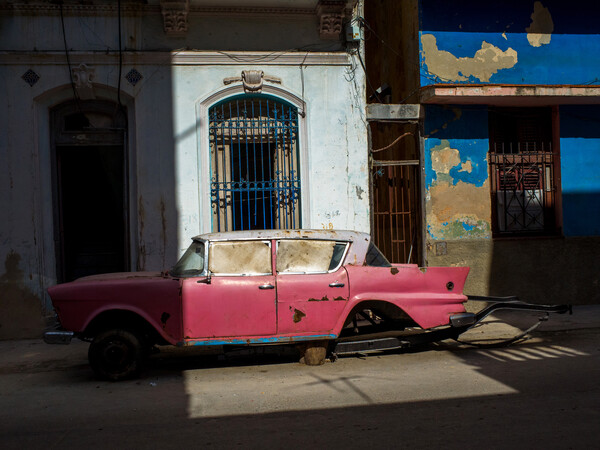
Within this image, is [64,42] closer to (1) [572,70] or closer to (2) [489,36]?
(2) [489,36]

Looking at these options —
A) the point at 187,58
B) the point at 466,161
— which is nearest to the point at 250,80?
the point at 187,58

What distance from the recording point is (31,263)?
9.24 meters

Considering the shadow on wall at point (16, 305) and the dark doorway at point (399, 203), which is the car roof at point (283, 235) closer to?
the dark doorway at point (399, 203)

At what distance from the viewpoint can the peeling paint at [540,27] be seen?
10.6 metres

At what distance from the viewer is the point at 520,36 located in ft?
34.7

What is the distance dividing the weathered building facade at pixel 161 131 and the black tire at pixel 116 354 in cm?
328

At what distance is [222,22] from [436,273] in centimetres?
580

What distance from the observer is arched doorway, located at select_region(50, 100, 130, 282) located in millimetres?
9828

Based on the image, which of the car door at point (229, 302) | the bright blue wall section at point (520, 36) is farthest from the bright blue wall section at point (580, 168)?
the car door at point (229, 302)

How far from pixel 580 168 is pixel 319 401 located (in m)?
7.77

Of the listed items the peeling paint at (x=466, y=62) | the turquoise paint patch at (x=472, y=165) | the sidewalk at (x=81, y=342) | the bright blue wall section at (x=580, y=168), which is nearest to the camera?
the sidewalk at (x=81, y=342)

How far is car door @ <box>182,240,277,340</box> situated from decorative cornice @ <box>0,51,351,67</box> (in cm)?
449

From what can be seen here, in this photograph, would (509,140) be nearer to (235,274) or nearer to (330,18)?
(330,18)

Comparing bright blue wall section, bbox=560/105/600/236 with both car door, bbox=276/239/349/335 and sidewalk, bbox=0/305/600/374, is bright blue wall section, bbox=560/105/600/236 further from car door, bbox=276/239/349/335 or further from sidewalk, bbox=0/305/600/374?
car door, bbox=276/239/349/335
